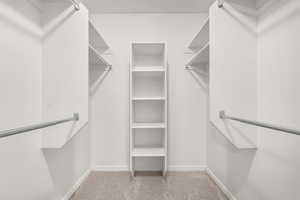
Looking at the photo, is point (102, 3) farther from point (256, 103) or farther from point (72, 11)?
point (256, 103)

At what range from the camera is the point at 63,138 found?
4.60 feet

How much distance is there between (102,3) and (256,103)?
1.95m

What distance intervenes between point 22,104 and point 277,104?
1620 millimetres

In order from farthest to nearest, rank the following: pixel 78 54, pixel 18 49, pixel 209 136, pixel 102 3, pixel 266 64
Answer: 1. pixel 209 136
2. pixel 102 3
3. pixel 78 54
4. pixel 266 64
5. pixel 18 49

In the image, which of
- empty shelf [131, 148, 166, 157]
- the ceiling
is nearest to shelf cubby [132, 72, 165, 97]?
empty shelf [131, 148, 166, 157]

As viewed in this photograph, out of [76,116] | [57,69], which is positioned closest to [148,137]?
[76,116]

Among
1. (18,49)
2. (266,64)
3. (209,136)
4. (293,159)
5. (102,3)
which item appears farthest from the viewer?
(209,136)

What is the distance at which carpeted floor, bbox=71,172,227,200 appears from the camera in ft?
6.32

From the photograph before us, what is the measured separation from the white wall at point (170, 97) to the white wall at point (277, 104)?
1004 mm

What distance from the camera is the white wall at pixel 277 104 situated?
1106 mm

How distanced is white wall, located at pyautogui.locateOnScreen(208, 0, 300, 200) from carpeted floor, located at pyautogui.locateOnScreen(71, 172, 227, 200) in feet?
1.90

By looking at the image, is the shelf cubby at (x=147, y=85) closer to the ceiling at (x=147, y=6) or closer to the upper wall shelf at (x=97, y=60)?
the upper wall shelf at (x=97, y=60)

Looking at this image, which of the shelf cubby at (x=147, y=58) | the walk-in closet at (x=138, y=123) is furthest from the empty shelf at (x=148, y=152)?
the shelf cubby at (x=147, y=58)

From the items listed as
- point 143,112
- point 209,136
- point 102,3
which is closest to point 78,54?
point 102,3
